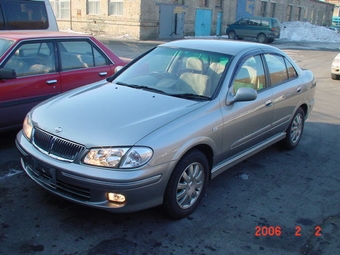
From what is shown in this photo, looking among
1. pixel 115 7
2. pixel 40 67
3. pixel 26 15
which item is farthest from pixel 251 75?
pixel 115 7

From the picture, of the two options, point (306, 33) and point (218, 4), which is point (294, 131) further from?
point (306, 33)

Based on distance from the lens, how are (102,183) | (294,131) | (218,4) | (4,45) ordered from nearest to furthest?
(102,183), (4,45), (294,131), (218,4)

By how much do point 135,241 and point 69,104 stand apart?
1551mm

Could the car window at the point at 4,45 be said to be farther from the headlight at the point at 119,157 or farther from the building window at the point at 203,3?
the building window at the point at 203,3

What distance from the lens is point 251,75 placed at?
4.57 m

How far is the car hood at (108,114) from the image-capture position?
10.5 ft

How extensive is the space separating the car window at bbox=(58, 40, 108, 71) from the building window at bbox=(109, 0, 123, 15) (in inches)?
871

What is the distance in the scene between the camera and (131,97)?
13.0 feet

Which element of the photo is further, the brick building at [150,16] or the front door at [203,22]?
the front door at [203,22]

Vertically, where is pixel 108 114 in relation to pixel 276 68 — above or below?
below

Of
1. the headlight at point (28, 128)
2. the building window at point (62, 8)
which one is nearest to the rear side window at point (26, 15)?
the headlight at point (28, 128)

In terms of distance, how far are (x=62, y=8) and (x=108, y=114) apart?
3097 cm

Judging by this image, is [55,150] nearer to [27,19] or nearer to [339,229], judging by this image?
[339,229]

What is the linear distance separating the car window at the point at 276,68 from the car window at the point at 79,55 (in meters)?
2.74
